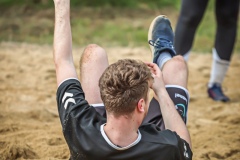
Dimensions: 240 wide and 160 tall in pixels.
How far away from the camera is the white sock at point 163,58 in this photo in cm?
316

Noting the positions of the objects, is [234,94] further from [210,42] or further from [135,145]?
[135,145]

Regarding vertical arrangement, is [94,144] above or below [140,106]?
below

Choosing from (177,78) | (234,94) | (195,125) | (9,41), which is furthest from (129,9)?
(177,78)

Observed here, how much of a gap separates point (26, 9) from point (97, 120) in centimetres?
713

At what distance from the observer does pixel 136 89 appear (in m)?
2.25

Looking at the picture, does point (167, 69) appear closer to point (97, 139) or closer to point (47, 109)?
point (97, 139)

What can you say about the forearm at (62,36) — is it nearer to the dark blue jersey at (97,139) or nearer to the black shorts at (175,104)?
the dark blue jersey at (97,139)

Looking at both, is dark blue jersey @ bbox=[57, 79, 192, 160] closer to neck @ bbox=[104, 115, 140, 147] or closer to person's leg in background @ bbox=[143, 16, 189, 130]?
neck @ bbox=[104, 115, 140, 147]

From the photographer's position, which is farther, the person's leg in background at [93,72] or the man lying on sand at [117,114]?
the person's leg in background at [93,72]

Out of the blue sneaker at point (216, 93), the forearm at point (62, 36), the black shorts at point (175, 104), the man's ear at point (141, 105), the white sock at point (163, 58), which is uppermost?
the forearm at point (62, 36)

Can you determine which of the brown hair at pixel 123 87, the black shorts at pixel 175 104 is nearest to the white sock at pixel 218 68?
the black shorts at pixel 175 104

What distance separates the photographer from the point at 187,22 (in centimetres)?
493

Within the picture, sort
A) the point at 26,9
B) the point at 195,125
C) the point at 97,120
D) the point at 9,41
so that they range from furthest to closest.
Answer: the point at 26,9 < the point at 9,41 < the point at 195,125 < the point at 97,120

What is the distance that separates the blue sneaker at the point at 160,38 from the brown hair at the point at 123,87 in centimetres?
94
